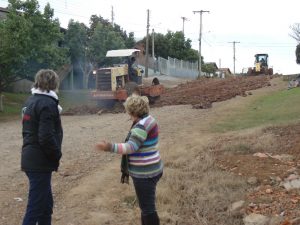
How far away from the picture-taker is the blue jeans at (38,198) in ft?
17.2

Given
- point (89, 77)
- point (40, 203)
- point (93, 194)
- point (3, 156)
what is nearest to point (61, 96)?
point (89, 77)

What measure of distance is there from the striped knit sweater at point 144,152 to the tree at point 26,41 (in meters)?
18.0

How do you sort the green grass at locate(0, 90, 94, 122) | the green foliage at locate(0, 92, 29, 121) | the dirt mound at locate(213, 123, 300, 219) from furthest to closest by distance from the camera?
the green grass at locate(0, 90, 94, 122) < the green foliage at locate(0, 92, 29, 121) < the dirt mound at locate(213, 123, 300, 219)

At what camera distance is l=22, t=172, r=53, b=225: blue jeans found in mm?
5238

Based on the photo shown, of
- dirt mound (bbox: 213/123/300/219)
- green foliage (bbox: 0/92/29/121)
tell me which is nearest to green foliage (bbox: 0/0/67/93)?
green foliage (bbox: 0/92/29/121)

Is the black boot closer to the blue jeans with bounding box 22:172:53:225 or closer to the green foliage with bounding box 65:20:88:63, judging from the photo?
the blue jeans with bounding box 22:172:53:225

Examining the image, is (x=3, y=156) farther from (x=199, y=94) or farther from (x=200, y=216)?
(x=199, y=94)

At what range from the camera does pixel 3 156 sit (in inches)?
457

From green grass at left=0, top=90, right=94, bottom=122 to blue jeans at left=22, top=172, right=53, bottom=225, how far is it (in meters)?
17.9

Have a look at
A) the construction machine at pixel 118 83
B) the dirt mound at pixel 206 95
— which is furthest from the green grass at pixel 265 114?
the construction machine at pixel 118 83

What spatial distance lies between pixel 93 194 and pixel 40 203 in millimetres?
2638

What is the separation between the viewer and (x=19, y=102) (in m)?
29.5

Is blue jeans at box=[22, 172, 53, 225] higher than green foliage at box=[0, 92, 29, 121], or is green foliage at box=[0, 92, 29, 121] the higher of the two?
blue jeans at box=[22, 172, 53, 225]

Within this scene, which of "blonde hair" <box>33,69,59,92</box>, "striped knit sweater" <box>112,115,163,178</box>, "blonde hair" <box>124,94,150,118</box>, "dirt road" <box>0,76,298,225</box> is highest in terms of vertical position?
"blonde hair" <box>33,69,59,92</box>
